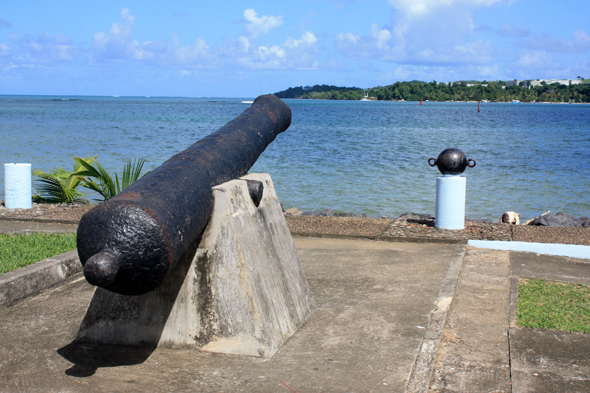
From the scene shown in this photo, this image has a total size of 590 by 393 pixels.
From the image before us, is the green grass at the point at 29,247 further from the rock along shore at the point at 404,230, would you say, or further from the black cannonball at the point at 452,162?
the black cannonball at the point at 452,162

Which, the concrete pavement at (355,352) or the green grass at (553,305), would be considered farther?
the green grass at (553,305)

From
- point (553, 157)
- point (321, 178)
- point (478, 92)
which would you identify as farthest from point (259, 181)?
point (478, 92)

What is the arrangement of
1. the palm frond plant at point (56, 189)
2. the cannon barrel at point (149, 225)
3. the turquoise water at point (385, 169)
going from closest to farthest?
1. the cannon barrel at point (149, 225)
2. the palm frond plant at point (56, 189)
3. the turquoise water at point (385, 169)

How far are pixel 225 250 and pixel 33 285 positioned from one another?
227cm

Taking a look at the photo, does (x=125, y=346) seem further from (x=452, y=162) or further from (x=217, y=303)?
(x=452, y=162)

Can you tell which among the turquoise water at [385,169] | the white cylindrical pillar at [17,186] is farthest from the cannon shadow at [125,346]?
the turquoise water at [385,169]

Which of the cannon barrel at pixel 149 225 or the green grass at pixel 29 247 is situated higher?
the cannon barrel at pixel 149 225

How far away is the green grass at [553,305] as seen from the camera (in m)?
4.22

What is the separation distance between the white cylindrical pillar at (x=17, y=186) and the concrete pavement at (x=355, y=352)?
5005 millimetres

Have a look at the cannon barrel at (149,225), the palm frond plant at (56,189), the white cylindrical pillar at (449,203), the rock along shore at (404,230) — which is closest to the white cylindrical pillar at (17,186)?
the rock along shore at (404,230)

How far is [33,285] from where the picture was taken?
4.82 meters

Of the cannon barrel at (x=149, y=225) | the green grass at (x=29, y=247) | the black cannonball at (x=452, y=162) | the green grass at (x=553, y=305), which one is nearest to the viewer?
the cannon barrel at (x=149, y=225)

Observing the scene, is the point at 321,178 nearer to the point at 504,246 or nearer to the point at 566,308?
the point at 504,246

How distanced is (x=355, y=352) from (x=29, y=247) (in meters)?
4.25
